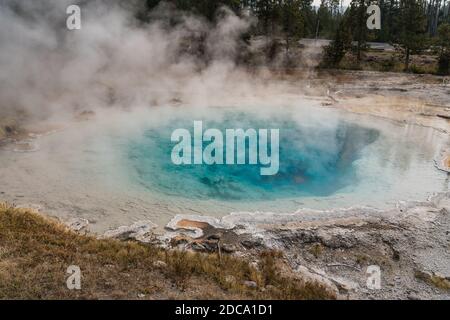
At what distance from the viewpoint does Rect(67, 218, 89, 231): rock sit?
623 centimetres

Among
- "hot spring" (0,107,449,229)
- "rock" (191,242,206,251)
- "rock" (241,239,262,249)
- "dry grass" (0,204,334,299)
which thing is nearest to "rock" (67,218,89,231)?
"hot spring" (0,107,449,229)

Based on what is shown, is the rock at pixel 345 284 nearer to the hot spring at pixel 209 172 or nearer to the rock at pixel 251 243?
the rock at pixel 251 243

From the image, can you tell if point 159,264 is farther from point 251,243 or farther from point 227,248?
point 251,243

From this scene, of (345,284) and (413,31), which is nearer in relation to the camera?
(345,284)

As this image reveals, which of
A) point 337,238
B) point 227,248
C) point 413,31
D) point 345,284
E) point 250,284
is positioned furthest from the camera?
point 413,31

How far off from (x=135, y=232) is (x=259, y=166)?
3796 mm

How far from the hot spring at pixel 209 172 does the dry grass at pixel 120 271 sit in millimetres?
967

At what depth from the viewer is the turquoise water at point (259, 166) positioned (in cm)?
785

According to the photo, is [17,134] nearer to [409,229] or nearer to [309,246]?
[309,246]

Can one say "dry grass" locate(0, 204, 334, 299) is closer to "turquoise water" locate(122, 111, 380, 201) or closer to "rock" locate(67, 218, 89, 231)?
"rock" locate(67, 218, 89, 231)

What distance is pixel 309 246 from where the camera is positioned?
592 centimetres

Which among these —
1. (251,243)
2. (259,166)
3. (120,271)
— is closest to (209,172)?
(259,166)

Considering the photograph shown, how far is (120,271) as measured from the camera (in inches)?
197

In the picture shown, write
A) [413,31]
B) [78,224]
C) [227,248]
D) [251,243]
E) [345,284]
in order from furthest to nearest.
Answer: [413,31] < [78,224] < [251,243] < [227,248] < [345,284]
